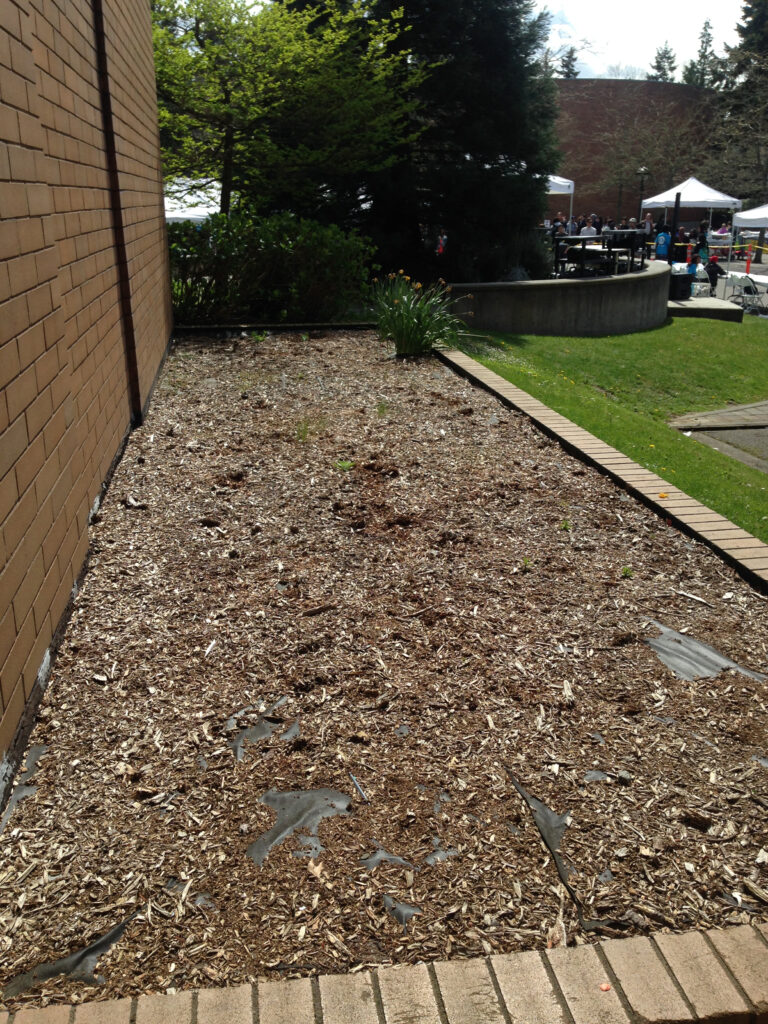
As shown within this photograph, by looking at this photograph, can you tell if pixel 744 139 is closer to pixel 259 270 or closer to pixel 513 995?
pixel 259 270

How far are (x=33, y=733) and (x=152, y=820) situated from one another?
558 mm

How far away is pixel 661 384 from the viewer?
12039 mm

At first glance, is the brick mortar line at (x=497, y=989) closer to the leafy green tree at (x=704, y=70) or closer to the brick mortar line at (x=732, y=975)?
the brick mortar line at (x=732, y=975)

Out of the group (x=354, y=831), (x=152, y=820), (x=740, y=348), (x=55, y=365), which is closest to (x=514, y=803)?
(x=354, y=831)

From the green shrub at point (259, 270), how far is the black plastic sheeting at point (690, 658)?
777 centimetres

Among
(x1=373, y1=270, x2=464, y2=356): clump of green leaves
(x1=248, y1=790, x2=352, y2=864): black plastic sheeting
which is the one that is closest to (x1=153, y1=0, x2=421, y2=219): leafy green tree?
(x1=373, y1=270, x2=464, y2=356): clump of green leaves

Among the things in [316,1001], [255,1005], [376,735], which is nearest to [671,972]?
[316,1001]

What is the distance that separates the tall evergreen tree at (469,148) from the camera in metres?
16.1

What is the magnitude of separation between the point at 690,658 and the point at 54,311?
100 inches

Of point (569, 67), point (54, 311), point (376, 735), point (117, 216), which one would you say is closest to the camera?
point (376, 735)

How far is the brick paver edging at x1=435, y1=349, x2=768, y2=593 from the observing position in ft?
12.9

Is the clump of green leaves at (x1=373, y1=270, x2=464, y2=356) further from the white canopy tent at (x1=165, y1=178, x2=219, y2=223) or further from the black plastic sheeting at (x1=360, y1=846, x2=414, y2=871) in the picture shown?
the white canopy tent at (x1=165, y1=178, x2=219, y2=223)

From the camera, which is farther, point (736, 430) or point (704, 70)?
point (704, 70)

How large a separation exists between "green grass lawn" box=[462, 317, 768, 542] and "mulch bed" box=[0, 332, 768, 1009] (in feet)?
4.54
